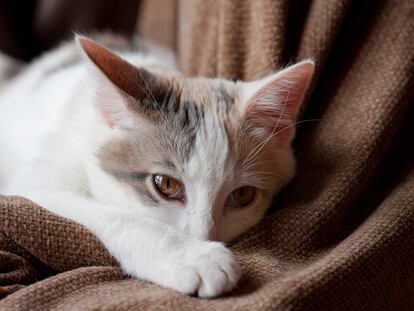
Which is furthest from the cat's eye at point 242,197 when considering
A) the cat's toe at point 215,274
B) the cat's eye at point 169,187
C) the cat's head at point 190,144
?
the cat's toe at point 215,274

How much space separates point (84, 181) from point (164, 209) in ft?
0.79

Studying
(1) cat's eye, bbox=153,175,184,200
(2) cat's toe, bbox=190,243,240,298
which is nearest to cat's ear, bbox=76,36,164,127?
(1) cat's eye, bbox=153,175,184,200

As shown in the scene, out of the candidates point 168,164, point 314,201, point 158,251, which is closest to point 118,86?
point 168,164

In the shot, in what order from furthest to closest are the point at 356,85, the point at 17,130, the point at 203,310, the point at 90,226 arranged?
the point at 17,130 → the point at 356,85 → the point at 90,226 → the point at 203,310

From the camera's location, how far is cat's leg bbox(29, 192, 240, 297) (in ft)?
2.93

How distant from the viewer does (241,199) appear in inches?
45.5

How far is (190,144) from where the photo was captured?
108 centimetres

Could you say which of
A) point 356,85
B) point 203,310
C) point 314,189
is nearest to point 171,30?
point 356,85

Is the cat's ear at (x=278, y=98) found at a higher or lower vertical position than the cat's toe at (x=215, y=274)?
higher

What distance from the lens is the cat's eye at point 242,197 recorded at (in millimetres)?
1138

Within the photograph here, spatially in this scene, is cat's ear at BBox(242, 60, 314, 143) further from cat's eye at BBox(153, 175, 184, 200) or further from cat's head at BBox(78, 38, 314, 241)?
cat's eye at BBox(153, 175, 184, 200)

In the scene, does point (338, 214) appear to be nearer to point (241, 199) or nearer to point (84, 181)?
point (241, 199)

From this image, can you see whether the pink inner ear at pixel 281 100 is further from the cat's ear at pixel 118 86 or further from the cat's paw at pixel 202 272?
the cat's paw at pixel 202 272

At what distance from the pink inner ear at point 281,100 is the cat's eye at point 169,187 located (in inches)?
9.6
